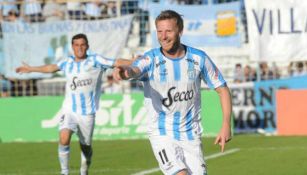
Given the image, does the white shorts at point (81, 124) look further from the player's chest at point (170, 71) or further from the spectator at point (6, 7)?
the spectator at point (6, 7)

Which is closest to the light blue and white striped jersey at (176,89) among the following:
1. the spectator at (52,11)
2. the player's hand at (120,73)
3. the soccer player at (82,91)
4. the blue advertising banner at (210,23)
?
the player's hand at (120,73)

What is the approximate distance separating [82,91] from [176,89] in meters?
6.46

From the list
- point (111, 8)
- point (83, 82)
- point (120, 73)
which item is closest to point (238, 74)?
point (111, 8)

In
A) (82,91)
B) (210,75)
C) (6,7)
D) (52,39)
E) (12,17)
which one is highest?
(6,7)

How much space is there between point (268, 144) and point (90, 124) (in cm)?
645

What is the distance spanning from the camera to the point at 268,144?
66.3 feet

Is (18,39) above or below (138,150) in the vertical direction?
above

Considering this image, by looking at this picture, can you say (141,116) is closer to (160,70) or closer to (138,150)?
(138,150)

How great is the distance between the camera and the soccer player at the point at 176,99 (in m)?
8.53

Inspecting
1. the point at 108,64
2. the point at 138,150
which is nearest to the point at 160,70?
the point at 108,64

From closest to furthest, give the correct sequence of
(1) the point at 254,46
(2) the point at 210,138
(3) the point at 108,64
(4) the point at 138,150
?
(3) the point at 108,64 → (4) the point at 138,150 → (2) the point at 210,138 → (1) the point at 254,46

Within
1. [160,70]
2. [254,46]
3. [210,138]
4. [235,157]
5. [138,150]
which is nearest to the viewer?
[160,70]

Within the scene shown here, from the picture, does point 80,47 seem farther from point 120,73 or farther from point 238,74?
point 238,74

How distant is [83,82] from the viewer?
1503 cm
